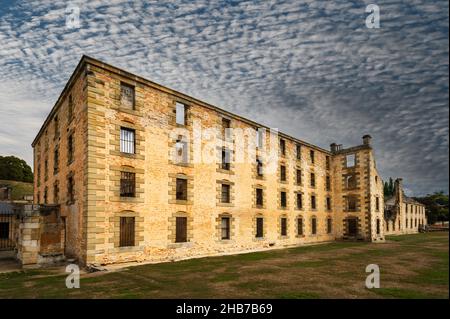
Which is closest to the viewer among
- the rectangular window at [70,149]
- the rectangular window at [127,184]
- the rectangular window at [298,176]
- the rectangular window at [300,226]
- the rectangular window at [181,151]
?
the rectangular window at [127,184]

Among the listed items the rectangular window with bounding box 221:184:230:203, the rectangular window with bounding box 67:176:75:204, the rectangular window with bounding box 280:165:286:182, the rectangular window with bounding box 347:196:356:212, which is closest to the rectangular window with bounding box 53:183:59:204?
the rectangular window with bounding box 67:176:75:204

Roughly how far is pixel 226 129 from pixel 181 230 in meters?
8.87

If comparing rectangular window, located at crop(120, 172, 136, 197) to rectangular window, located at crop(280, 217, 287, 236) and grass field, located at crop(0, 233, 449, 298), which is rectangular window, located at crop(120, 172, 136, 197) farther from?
rectangular window, located at crop(280, 217, 287, 236)

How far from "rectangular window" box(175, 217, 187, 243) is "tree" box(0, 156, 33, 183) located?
5718 centimetres

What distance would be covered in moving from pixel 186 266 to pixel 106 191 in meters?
5.95

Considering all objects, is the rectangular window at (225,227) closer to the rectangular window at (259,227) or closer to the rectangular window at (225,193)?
the rectangular window at (225,193)

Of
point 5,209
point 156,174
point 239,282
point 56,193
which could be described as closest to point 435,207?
point 156,174

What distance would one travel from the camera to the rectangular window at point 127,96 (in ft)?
59.8

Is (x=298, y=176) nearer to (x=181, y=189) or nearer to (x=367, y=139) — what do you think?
(x=367, y=139)

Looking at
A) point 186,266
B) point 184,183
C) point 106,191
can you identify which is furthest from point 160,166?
point 186,266

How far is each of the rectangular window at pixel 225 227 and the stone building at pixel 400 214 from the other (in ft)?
118

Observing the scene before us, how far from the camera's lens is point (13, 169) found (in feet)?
202

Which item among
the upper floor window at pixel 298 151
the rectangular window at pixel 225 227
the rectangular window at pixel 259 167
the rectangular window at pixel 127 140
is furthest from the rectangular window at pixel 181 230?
the upper floor window at pixel 298 151
